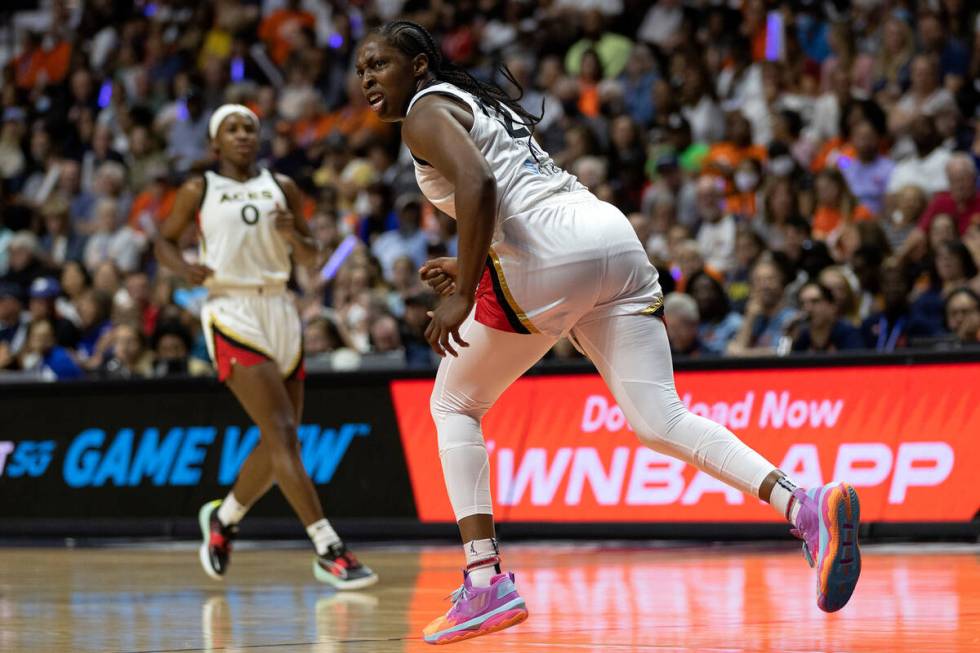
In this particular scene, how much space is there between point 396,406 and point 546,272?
6317mm

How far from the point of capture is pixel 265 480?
902cm

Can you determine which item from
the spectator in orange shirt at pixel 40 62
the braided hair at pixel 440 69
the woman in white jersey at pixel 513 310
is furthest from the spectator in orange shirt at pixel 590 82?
the woman in white jersey at pixel 513 310

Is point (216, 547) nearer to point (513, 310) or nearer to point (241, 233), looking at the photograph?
point (241, 233)

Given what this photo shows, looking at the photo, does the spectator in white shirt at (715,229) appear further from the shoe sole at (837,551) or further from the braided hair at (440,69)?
the shoe sole at (837,551)

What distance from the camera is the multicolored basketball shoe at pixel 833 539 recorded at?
5.27m

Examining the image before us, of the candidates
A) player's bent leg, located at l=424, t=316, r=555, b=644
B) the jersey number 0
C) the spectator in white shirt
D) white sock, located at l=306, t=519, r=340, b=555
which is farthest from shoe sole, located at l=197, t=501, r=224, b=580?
the spectator in white shirt

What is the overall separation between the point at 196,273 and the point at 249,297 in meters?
0.31

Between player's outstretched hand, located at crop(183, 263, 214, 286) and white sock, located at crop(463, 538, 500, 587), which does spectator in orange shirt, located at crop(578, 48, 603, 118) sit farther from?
white sock, located at crop(463, 538, 500, 587)

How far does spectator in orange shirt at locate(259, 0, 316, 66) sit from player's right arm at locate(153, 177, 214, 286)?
10884mm

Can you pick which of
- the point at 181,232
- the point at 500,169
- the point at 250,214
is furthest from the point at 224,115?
the point at 500,169

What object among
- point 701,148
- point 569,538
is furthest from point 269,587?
point 701,148

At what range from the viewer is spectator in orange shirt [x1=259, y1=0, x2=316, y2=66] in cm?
2002

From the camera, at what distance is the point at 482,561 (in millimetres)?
5602

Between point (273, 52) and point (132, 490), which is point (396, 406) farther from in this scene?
point (273, 52)
